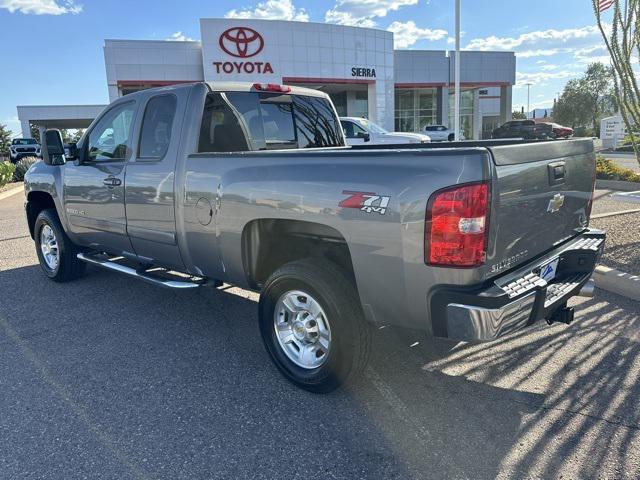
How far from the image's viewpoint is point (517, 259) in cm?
297

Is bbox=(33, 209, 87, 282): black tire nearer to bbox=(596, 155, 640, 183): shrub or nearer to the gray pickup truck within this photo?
the gray pickup truck

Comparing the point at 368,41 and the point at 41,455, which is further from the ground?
the point at 368,41

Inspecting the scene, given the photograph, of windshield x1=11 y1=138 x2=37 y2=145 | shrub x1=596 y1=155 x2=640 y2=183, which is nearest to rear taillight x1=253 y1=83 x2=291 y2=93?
shrub x1=596 y1=155 x2=640 y2=183

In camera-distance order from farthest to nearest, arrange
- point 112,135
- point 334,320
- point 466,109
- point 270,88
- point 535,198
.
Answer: point 466,109, point 112,135, point 270,88, point 334,320, point 535,198

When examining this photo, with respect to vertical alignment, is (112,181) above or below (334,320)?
above

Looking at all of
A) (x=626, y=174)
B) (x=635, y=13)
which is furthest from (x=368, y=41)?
(x=635, y=13)

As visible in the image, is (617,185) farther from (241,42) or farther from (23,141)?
(23,141)

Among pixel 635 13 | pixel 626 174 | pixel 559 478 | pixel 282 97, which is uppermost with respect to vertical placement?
pixel 635 13

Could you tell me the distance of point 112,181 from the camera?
4684 mm

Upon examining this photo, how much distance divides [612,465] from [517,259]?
1.15 metres

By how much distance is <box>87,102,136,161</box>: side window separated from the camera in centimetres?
472

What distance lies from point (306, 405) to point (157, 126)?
271 cm

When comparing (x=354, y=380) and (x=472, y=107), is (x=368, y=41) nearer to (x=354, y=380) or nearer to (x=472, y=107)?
(x=472, y=107)

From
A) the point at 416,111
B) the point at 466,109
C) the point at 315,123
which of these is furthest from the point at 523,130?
the point at 315,123
